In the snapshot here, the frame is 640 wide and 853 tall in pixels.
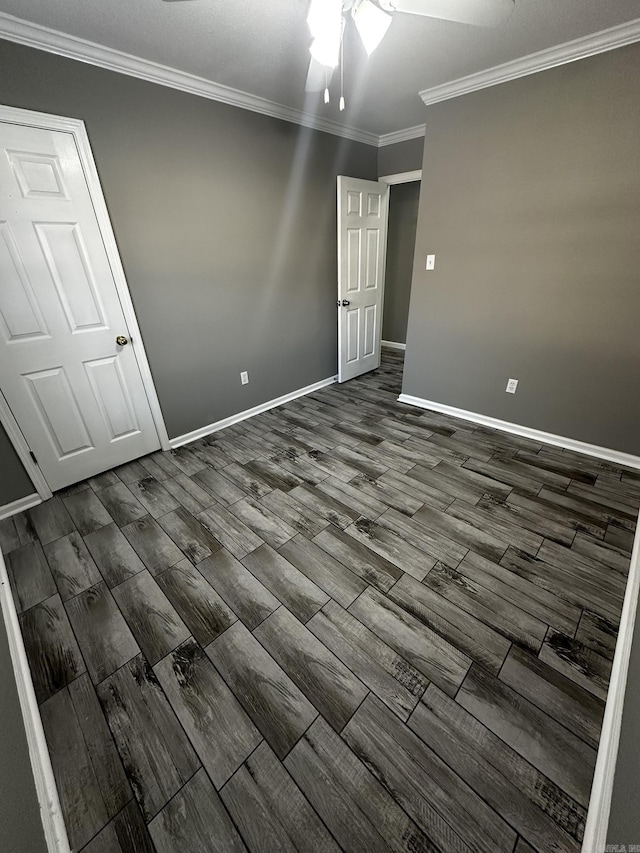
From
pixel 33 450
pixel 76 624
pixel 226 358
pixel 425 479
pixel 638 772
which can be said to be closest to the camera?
pixel 638 772

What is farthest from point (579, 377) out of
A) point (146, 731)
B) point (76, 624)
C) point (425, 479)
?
point (76, 624)

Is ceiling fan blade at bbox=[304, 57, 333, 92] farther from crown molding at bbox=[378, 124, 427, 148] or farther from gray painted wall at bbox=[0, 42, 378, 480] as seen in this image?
crown molding at bbox=[378, 124, 427, 148]

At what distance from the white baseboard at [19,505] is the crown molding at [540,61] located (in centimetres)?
384

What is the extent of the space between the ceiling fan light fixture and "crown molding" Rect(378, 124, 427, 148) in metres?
2.44

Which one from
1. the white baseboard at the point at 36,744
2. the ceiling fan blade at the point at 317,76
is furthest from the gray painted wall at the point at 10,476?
the ceiling fan blade at the point at 317,76

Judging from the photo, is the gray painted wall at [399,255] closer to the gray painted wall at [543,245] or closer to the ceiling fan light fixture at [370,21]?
the gray painted wall at [543,245]

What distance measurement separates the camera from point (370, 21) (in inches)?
45.0

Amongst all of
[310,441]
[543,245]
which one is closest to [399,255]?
[543,245]

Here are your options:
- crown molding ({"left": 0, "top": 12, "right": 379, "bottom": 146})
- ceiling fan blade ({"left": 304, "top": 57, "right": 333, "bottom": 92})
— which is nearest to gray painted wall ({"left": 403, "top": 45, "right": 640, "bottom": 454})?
ceiling fan blade ({"left": 304, "top": 57, "right": 333, "bottom": 92})

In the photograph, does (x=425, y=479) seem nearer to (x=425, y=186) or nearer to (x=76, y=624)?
(x=76, y=624)

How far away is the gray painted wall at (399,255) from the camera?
4523mm

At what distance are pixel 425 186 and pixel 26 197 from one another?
8.82 ft

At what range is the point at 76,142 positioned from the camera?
1.85 meters

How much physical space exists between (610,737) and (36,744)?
6.00ft
